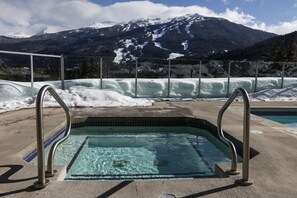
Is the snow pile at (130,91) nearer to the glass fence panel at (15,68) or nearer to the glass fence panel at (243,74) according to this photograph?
the glass fence panel at (243,74)

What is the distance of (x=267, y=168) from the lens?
128 inches

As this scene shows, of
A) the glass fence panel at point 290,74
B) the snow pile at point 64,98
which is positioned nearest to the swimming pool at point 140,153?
the snow pile at point 64,98

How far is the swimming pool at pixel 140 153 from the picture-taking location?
4008mm

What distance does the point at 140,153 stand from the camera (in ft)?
16.4

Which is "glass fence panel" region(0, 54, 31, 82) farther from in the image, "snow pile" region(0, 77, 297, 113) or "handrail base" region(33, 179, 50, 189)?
"handrail base" region(33, 179, 50, 189)

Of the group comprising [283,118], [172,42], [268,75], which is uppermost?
[172,42]

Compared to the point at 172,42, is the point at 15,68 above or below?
below

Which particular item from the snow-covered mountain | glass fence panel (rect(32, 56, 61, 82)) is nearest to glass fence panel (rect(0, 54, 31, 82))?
glass fence panel (rect(32, 56, 61, 82))

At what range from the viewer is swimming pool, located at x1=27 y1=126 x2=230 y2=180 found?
4.01 m

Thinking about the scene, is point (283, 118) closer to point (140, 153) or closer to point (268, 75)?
point (268, 75)

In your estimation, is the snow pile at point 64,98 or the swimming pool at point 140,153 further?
the snow pile at point 64,98

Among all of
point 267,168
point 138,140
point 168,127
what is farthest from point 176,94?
point 267,168

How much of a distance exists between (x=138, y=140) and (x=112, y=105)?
254cm

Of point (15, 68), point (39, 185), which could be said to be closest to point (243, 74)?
point (15, 68)
